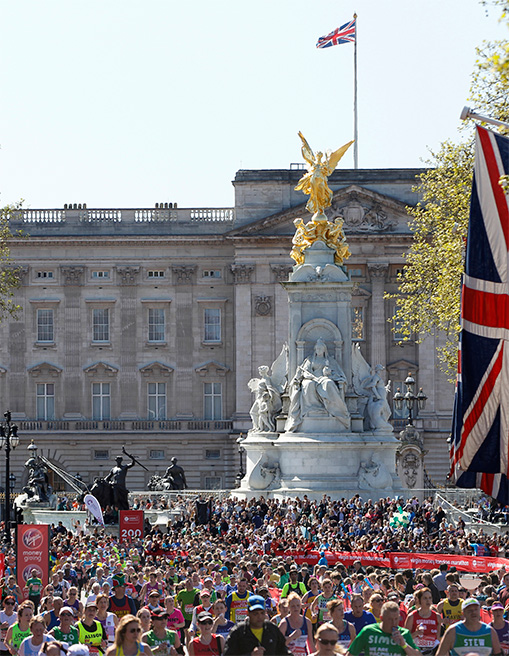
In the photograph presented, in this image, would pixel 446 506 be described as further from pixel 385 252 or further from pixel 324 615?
pixel 324 615

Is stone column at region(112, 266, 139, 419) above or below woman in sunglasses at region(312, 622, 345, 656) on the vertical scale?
above

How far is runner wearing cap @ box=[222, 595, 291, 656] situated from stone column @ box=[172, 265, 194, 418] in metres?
63.2

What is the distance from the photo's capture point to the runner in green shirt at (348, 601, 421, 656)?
13.3 meters

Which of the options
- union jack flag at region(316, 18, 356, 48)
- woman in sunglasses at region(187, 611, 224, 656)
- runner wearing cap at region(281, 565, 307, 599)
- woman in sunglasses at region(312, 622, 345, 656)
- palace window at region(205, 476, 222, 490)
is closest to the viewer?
woman in sunglasses at region(312, 622, 345, 656)

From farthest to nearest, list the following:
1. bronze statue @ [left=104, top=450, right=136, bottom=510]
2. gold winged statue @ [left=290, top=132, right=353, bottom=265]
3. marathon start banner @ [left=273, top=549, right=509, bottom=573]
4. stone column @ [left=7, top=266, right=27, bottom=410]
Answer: stone column @ [left=7, top=266, right=27, bottom=410], gold winged statue @ [left=290, top=132, right=353, bottom=265], bronze statue @ [left=104, top=450, right=136, bottom=510], marathon start banner @ [left=273, top=549, right=509, bottom=573]

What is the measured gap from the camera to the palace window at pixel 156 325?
76.8 meters

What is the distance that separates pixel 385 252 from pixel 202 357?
1080cm

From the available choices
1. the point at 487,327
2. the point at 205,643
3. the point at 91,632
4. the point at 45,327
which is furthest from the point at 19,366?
the point at 487,327

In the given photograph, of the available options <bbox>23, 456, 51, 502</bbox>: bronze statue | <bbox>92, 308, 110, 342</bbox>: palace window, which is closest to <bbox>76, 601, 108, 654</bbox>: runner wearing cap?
<bbox>23, 456, 51, 502</bbox>: bronze statue

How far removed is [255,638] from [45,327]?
213ft

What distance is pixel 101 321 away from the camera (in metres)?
77.0

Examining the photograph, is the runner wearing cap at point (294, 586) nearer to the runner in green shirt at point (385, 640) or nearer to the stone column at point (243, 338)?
the runner in green shirt at point (385, 640)

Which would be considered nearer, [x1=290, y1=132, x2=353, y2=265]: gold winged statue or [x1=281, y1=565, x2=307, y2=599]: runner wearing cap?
[x1=281, y1=565, x2=307, y2=599]: runner wearing cap

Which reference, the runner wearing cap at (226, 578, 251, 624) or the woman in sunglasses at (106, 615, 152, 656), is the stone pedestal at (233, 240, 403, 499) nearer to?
the runner wearing cap at (226, 578, 251, 624)
